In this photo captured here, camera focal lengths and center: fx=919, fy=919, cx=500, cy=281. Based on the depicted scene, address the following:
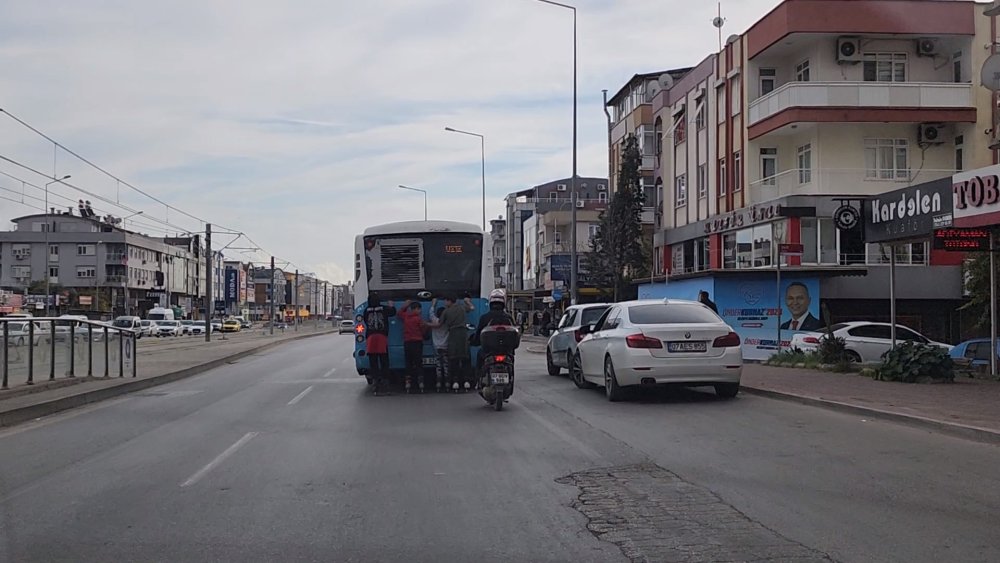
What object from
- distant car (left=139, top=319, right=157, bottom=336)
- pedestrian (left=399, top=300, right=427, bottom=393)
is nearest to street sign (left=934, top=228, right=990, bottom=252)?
pedestrian (left=399, top=300, right=427, bottom=393)

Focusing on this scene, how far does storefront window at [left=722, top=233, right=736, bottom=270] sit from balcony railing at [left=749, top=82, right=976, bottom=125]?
6.78 meters

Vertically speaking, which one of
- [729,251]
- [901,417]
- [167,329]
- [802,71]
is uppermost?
[802,71]

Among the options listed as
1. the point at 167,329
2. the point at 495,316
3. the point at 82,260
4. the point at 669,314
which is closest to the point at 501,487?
the point at 495,316

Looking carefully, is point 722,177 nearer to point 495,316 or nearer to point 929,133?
point 929,133

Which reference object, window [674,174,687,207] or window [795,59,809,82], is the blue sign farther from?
window [795,59,809,82]

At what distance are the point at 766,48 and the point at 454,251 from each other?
66.9 ft

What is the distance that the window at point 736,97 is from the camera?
1409 inches

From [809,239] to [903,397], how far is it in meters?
19.9

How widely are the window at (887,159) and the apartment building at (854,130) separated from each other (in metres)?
0.04

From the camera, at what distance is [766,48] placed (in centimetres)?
3312

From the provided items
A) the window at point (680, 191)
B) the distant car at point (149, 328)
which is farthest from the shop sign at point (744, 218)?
the distant car at point (149, 328)

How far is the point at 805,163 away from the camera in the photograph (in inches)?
1319

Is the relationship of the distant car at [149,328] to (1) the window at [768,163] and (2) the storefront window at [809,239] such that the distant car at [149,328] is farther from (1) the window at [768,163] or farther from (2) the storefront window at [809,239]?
(2) the storefront window at [809,239]

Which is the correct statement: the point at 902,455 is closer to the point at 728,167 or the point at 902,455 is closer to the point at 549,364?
the point at 549,364
